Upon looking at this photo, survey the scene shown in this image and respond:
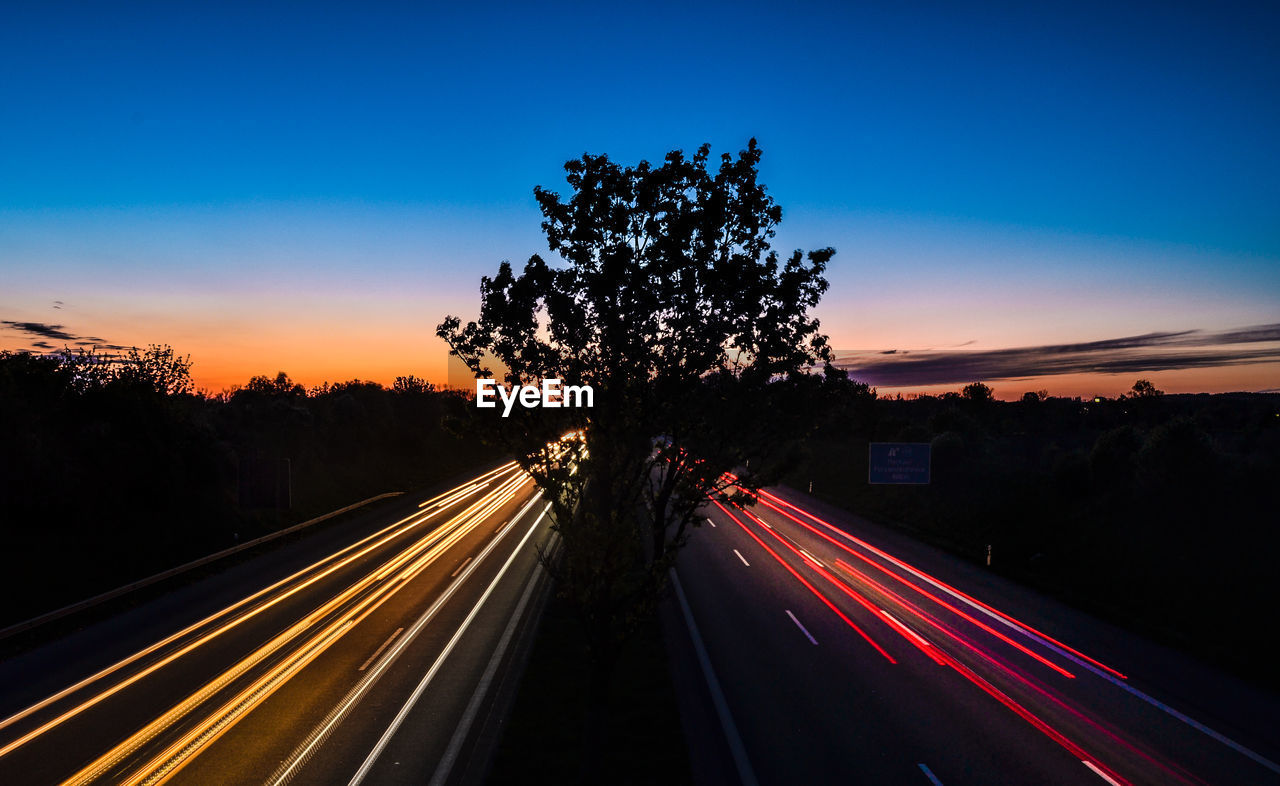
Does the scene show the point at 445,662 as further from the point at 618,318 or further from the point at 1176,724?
the point at 1176,724

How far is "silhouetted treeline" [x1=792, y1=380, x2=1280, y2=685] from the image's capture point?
23562 mm

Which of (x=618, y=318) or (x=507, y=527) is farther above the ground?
(x=618, y=318)

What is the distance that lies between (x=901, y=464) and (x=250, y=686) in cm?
3738

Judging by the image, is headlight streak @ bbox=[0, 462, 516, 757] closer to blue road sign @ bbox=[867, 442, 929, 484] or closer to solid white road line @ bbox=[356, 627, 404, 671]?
solid white road line @ bbox=[356, 627, 404, 671]

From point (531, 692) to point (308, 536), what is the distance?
24379 millimetres

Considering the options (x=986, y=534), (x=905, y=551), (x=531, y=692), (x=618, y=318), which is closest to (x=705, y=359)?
(x=618, y=318)

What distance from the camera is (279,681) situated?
14836 millimetres

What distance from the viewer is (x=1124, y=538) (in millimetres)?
31891

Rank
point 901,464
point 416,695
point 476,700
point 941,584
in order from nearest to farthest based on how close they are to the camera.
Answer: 1. point 476,700
2. point 416,695
3. point 941,584
4. point 901,464

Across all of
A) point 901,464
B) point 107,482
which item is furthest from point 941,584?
point 107,482

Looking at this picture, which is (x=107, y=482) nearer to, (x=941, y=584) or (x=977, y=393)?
(x=941, y=584)

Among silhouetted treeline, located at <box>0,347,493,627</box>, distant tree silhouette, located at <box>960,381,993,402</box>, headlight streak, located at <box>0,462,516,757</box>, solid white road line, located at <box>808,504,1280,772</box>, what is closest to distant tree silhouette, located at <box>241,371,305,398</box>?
silhouetted treeline, located at <box>0,347,493,627</box>

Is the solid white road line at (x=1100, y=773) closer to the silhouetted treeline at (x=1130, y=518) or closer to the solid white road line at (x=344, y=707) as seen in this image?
the silhouetted treeline at (x=1130, y=518)

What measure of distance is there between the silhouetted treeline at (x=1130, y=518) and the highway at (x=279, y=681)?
12.4 m
